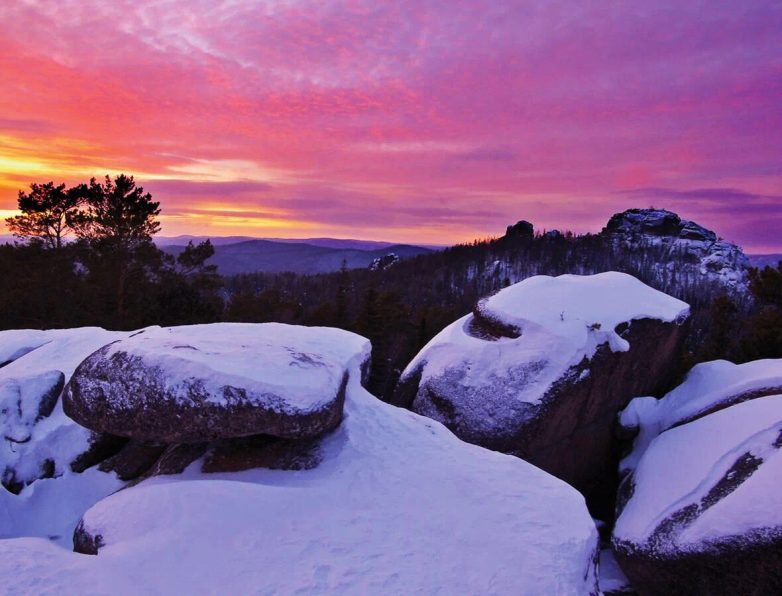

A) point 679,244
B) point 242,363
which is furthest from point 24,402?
point 679,244

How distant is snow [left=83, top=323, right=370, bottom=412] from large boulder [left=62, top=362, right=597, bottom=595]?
1036mm

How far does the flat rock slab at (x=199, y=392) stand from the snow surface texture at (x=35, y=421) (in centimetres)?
121

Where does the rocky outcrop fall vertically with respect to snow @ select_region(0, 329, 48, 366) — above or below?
above

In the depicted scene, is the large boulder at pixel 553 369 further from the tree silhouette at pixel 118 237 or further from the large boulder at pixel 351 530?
the tree silhouette at pixel 118 237

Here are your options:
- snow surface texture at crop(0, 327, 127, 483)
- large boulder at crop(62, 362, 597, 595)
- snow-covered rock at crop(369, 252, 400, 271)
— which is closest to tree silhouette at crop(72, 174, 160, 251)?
snow surface texture at crop(0, 327, 127, 483)

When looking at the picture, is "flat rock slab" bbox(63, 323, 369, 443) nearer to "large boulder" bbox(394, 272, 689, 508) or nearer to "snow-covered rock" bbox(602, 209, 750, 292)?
"large boulder" bbox(394, 272, 689, 508)

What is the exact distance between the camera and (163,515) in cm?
625

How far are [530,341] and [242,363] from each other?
25.3 feet

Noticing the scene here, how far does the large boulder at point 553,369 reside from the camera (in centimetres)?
1173

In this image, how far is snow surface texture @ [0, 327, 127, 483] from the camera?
8.37 m

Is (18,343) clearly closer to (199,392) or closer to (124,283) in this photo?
(199,392)

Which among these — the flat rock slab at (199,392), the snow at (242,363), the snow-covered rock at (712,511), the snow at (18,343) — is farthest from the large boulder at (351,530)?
the snow at (18,343)

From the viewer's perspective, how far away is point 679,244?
174 metres

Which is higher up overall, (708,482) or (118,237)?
(118,237)
